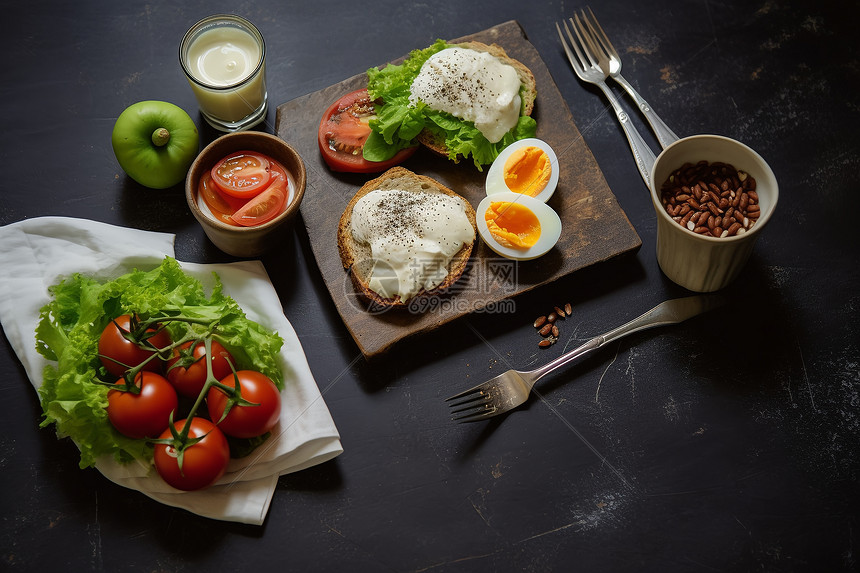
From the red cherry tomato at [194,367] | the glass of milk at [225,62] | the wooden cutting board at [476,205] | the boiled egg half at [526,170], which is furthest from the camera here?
the glass of milk at [225,62]

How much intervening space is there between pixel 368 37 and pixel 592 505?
8.90 ft

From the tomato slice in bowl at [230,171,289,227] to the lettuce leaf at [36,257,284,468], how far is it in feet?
0.97

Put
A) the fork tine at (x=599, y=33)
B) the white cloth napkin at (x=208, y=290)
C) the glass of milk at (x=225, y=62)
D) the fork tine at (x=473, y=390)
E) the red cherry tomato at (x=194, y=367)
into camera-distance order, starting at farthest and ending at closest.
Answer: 1. the fork tine at (x=599, y=33)
2. the glass of milk at (x=225, y=62)
3. the fork tine at (x=473, y=390)
4. the white cloth napkin at (x=208, y=290)
5. the red cherry tomato at (x=194, y=367)

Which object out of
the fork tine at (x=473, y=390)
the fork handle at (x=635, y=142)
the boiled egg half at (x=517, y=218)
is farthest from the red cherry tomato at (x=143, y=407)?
the fork handle at (x=635, y=142)

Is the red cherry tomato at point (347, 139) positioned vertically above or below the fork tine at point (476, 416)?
above

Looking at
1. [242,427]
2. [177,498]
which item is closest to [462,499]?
[242,427]

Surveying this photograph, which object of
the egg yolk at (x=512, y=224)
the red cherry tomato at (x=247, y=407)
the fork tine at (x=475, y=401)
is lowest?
the fork tine at (x=475, y=401)

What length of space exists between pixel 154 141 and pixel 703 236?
101 inches

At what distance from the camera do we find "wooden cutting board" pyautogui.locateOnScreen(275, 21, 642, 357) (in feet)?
10.9

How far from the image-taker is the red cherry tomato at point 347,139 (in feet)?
11.8

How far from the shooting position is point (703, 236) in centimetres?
305

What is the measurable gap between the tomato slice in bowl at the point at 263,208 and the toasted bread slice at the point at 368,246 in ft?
1.02

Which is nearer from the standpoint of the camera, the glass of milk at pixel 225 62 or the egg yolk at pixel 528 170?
the egg yolk at pixel 528 170

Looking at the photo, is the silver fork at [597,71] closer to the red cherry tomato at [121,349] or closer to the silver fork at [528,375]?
the silver fork at [528,375]
